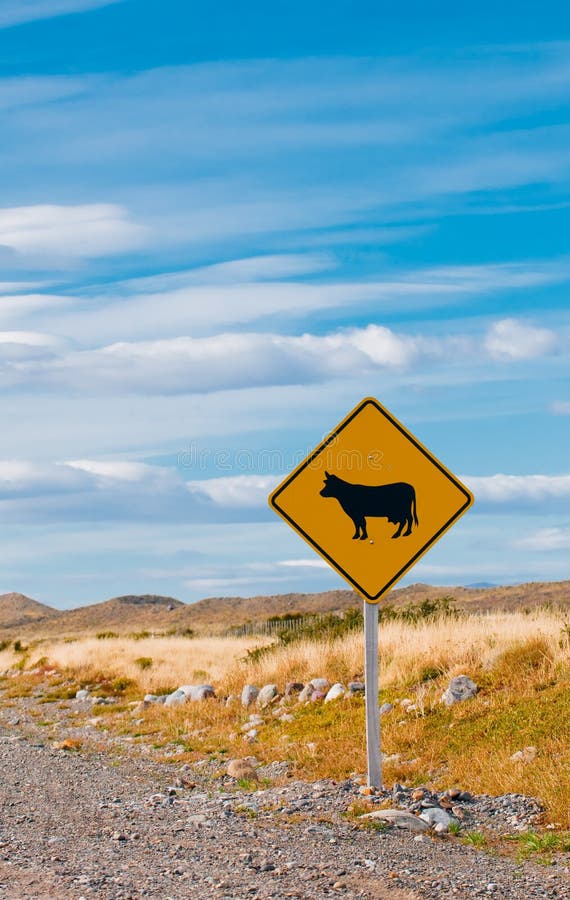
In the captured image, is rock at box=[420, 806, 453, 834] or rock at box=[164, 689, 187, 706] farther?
rock at box=[164, 689, 187, 706]

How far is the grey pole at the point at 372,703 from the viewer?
9133mm

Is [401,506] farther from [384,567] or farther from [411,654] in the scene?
[411,654]

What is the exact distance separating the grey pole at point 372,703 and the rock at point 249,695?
20.7ft

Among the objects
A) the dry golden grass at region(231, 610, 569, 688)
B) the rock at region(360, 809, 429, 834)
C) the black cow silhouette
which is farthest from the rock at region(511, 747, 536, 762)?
the black cow silhouette

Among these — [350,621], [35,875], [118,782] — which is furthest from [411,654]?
[35,875]

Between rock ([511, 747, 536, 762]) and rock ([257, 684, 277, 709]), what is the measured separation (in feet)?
19.3

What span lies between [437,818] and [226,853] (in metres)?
2.09

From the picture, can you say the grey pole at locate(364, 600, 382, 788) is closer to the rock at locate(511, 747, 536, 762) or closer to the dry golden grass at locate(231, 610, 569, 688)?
the rock at locate(511, 747, 536, 762)

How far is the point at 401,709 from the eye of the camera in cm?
1248

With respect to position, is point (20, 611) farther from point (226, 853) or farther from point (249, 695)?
point (226, 853)

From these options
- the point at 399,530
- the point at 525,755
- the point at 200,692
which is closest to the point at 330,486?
the point at 399,530

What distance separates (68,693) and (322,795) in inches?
546

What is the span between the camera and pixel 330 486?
938 centimetres

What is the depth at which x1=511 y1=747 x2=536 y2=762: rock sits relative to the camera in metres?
9.73
